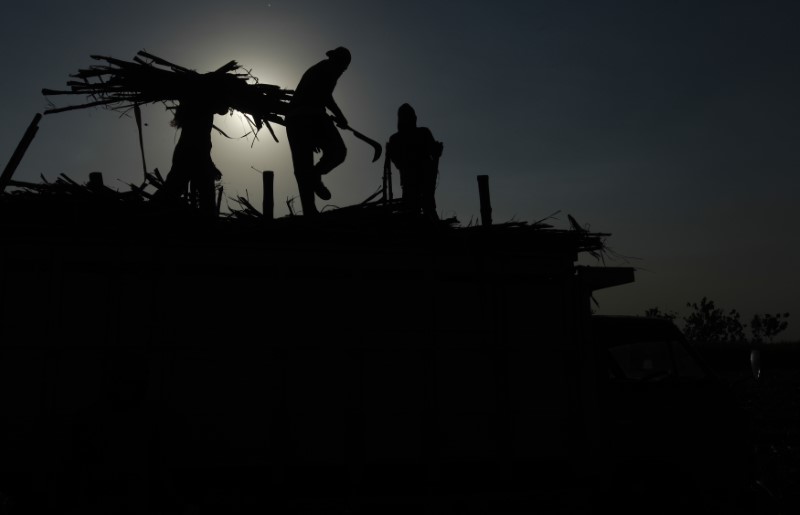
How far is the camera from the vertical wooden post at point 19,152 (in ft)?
14.0

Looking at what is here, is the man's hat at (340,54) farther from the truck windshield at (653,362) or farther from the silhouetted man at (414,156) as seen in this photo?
the truck windshield at (653,362)

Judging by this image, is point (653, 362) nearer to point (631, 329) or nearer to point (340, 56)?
point (631, 329)

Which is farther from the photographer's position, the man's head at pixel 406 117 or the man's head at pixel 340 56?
the man's head at pixel 406 117

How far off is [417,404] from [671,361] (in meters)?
2.49

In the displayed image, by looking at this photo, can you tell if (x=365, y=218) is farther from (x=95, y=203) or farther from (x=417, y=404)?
(x=95, y=203)

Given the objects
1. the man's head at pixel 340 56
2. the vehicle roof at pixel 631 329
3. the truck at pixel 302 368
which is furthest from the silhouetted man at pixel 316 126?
the vehicle roof at pixel 631 329

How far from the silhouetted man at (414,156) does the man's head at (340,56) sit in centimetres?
137

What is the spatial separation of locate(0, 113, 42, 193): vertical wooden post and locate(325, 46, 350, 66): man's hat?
2814 millimetres

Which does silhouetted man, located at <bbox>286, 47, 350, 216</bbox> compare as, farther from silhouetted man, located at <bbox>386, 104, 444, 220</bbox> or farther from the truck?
the truck

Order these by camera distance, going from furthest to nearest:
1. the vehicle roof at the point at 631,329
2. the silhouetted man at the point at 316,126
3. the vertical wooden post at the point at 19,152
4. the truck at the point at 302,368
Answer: the silhouetted man at the point at 316,126, the vehicle roof at the point at 631,329, the vertical wooden post at the point at 19,152, the truck at the point at 302,368

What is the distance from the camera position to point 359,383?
3.86 meters

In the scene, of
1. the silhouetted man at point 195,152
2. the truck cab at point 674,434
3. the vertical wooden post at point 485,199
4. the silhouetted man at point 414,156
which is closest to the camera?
the truck cab at point 674,434

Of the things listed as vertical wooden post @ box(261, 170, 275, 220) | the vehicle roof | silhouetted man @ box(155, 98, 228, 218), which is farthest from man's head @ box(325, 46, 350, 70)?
the vehicle roof

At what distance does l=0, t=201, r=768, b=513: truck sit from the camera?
3531mm
